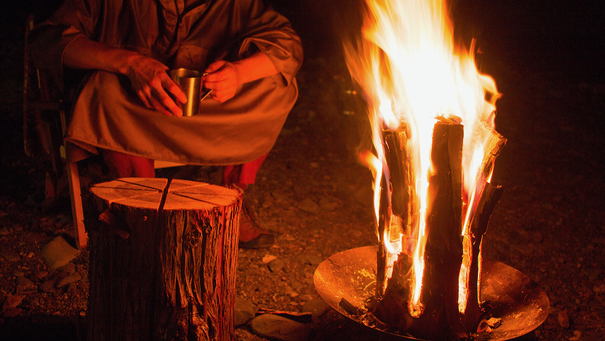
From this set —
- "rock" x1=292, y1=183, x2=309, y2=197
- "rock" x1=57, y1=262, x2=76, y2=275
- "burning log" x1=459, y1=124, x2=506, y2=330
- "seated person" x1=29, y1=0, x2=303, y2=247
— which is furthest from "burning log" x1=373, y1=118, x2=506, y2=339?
"rock" x1=292, y1=183, x2=309, y2=197

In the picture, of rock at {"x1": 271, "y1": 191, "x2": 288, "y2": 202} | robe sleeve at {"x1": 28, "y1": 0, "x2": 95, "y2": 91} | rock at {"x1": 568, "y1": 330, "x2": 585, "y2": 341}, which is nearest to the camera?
rock at {"x1": 568, "y1": 330, "x2": 585, "y2": 341}

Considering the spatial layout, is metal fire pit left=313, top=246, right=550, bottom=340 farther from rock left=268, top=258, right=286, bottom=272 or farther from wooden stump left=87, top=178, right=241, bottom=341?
rock left=268, top=258, right=286, bottom=272

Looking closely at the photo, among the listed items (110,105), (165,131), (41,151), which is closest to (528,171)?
(165,131)

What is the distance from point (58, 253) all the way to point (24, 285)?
0.32 m

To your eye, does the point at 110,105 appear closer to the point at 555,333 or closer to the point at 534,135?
the point at 555,333

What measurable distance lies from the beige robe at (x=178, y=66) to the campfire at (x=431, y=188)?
86 centimetres

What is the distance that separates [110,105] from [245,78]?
71cm

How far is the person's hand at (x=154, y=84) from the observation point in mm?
2174

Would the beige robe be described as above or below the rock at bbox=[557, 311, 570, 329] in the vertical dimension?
above

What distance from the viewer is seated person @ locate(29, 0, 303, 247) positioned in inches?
89.2

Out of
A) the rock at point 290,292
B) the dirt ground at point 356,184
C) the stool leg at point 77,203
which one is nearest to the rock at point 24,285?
the dirt ground at point 356,184

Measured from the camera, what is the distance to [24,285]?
230 cm

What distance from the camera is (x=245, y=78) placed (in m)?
2.56

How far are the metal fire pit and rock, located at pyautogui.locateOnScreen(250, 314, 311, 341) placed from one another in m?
0.32
